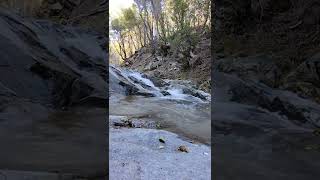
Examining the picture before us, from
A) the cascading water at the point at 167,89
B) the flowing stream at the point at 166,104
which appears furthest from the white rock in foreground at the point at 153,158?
the cascading water at the point at 167,89

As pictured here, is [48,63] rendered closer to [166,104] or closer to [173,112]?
[173,112]

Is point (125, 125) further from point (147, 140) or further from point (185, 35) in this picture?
point (185, 35)

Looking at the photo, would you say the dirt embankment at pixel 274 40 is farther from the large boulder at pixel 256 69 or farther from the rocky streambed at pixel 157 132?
the rocky streambed at pixel 157 132

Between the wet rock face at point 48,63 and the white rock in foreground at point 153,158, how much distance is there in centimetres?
180

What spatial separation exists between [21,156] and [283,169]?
2284 mm

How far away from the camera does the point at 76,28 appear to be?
7812 millimetres

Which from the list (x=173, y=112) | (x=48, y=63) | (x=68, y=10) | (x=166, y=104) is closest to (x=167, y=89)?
(x=166, y=104)

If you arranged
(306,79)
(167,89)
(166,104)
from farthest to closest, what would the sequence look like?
(167,89)
(166,104)
(306,79)

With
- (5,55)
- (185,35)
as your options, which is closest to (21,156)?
(5,55)

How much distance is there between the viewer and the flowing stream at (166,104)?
5.98 metres

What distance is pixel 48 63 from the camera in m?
6.76

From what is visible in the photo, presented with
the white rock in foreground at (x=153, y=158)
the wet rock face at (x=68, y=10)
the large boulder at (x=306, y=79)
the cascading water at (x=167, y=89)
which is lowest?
the white rock in foreground at (x=153, y=158)

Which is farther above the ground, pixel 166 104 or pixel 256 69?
pixel 256 69

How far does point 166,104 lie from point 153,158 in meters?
4.36
